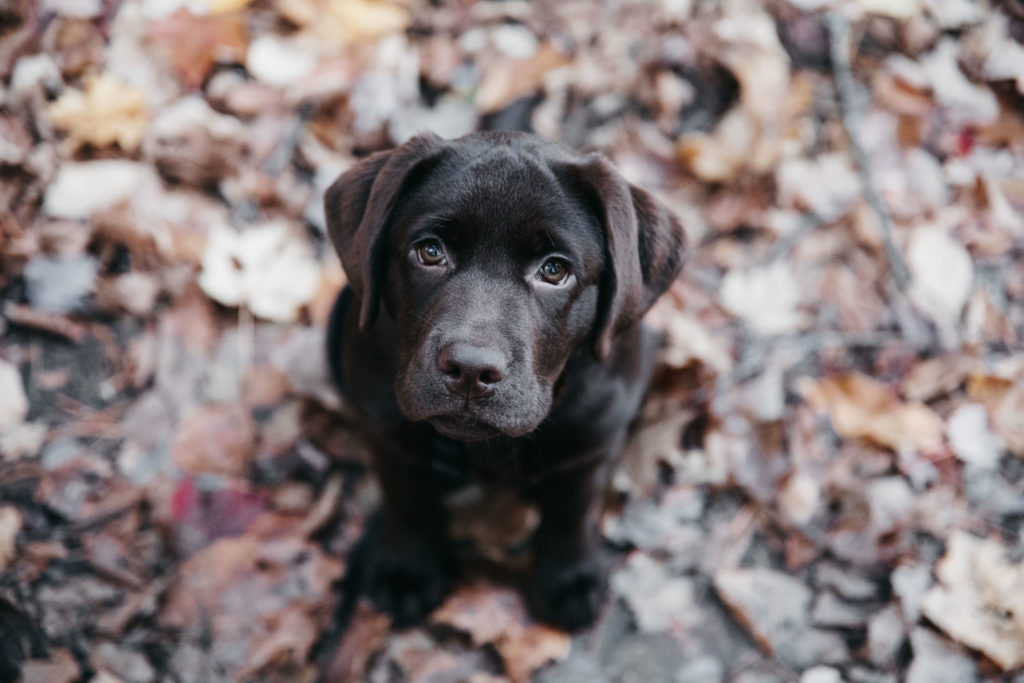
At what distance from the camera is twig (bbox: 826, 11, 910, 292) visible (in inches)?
134

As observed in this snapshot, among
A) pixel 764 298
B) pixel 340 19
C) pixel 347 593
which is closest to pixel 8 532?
pixel 347 593

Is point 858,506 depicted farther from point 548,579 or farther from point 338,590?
point 338,590

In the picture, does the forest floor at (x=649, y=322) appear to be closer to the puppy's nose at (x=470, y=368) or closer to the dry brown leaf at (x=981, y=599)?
the dry brown leaf at (x=981, y=599)

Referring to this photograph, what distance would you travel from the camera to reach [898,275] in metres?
3.40

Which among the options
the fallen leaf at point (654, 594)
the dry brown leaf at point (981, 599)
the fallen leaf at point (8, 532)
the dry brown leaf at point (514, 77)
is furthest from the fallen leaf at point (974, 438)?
the fallen leaf at point (8, 532)

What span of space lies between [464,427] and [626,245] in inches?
26.4

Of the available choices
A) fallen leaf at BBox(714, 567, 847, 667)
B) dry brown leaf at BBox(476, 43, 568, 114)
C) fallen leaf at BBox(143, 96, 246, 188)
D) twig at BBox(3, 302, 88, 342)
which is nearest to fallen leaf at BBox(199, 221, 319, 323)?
fallen leaf at BBox(143, 96, 246, 188)

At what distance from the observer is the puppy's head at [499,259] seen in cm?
212

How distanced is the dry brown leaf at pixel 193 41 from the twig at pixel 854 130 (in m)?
2.90

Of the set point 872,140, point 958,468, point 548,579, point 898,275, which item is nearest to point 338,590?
point 548,579

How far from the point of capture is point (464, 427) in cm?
215

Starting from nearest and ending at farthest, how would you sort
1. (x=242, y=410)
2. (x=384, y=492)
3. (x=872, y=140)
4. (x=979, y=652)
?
(x=979, y=652) → (x=384, y=492) → (x=242, y=410) → (x=872, y=140)

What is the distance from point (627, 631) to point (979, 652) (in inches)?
43.9

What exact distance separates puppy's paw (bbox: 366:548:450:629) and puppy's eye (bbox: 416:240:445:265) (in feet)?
3.70
